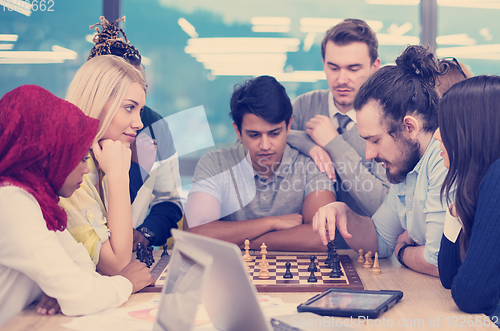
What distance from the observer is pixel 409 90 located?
1795 mm

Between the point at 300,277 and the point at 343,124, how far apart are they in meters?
1.24

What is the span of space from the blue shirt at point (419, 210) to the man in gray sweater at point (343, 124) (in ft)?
1.19

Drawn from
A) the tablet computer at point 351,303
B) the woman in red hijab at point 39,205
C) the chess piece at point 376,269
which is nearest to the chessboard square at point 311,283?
the tablet computer at point 351,303

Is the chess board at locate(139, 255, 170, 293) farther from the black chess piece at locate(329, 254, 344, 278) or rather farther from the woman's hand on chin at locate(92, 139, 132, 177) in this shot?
the black chess piece at locate(329, 254, 344, 278)

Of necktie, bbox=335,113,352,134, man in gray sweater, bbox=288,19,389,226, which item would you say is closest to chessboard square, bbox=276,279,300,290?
man in gray sweater, bbox=288,19,389,226

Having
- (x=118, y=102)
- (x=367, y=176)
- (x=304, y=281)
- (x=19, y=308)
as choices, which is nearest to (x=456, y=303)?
(x=304, y=281)

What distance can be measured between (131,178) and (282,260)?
0.93 metres

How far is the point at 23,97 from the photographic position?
1188 mm

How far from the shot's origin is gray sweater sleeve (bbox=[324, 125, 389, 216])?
2248 millimetres

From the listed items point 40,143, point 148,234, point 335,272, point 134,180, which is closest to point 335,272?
point 335,272

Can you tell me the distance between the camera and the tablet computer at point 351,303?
1.15 metres

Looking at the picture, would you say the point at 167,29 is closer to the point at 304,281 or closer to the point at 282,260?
the point at 282,260

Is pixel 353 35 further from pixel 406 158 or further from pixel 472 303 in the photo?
pixel 472 303

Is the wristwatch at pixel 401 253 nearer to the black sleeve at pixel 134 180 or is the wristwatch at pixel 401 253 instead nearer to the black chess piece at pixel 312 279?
the black chess piece at pixel 312 279
